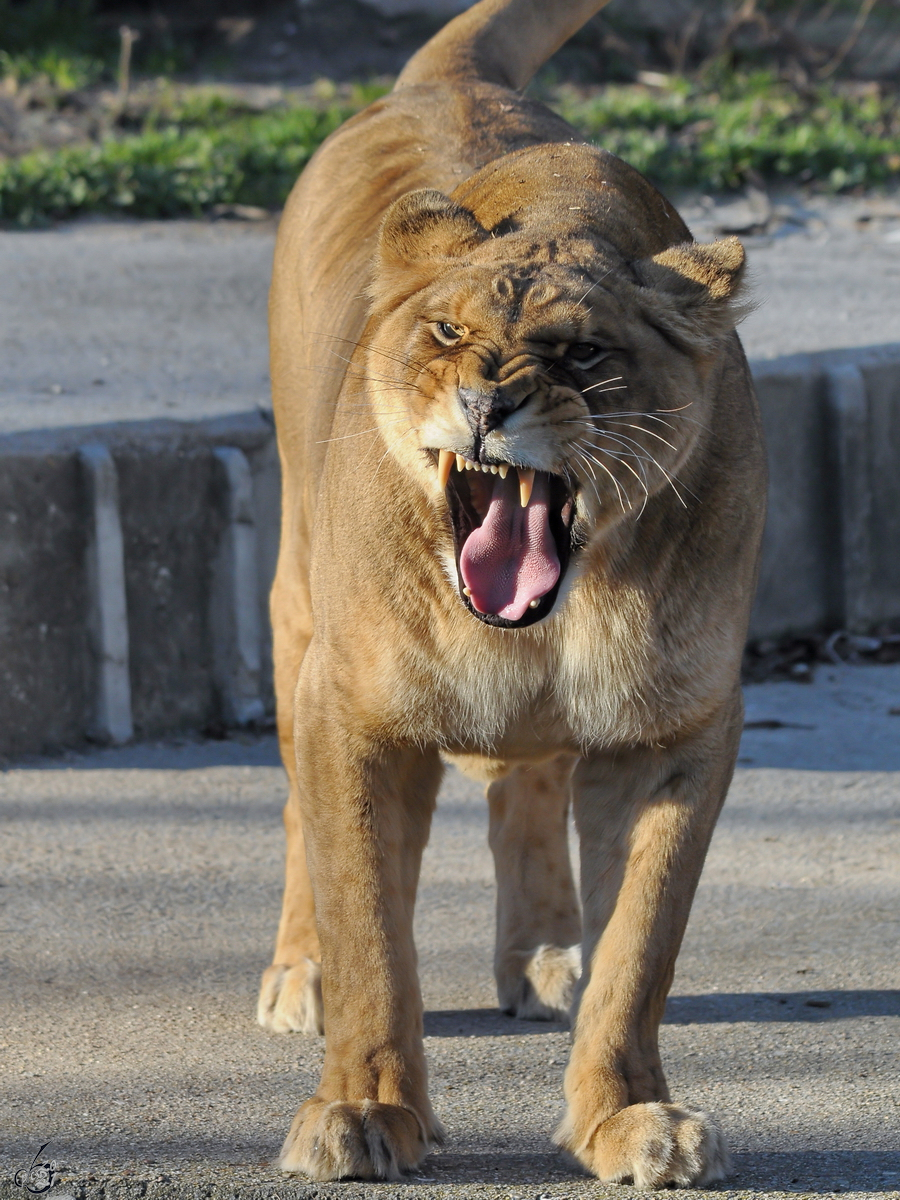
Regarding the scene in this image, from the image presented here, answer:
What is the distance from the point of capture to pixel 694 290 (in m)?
2.97

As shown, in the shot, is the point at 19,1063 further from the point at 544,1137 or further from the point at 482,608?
the point at 482,608

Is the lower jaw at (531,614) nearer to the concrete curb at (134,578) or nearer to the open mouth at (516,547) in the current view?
the open mouth at (516,547)

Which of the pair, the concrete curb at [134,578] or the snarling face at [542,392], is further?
the concrete curb at [134,578]

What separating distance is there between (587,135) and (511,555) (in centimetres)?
768

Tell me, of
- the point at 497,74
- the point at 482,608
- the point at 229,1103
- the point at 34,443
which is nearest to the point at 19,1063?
the point at 229,1103

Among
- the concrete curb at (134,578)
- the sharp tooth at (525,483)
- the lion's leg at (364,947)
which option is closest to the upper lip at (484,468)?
the sharp tooth at (525,483)

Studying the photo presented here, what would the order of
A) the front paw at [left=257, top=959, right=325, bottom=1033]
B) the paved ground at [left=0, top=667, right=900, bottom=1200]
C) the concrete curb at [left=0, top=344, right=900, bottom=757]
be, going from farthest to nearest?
the concrete curb at [left=0, top=344, right=900, bottom=757] < the front paw at [left=257, top=959, right=325, bottom=1033] < the paved ground at [left=0, top=667, right=900, bottom=1200]

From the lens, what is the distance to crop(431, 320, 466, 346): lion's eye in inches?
113

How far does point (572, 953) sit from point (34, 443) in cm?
245

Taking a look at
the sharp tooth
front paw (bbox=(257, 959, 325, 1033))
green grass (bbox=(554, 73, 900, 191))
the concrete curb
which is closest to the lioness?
the sharp tooth

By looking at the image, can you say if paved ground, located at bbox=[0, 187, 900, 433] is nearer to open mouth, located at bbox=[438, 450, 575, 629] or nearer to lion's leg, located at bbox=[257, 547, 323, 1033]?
lion's leg, located at bbox=[257, 547, 323, 1033]

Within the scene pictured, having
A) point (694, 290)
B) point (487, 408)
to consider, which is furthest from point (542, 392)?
point (694, 290)

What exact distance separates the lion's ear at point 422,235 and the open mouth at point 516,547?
1.43 feet

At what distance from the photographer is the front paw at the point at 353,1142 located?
285cm
